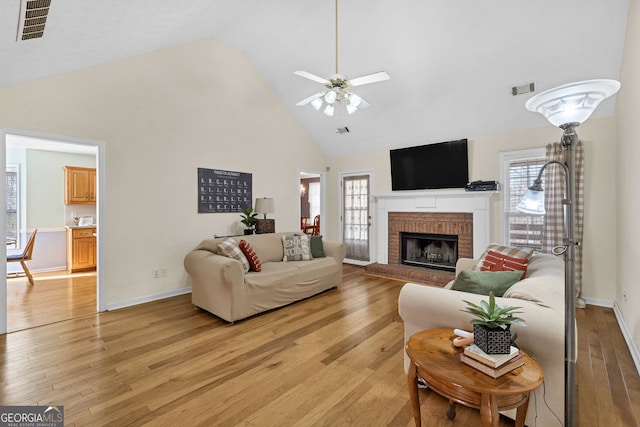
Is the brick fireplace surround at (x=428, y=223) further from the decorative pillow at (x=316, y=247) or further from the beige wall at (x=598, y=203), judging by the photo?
the decorative pillow at (x=316, y=247)

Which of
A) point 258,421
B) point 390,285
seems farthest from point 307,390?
point 390,285

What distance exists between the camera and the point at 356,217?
255 inches

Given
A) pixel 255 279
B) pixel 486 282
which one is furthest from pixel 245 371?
pixel 486 282

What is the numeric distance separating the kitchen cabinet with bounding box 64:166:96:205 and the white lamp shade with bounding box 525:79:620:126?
24.0ft

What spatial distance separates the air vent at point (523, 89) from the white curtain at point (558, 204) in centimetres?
85

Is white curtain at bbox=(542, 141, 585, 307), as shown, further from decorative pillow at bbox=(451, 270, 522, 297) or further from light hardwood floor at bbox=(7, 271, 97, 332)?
light hardwood floor at bbox=(7, 271, 97, 332)

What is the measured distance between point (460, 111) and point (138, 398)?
506 cm

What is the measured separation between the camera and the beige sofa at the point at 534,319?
59.1 inches

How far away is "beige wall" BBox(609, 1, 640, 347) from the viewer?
2415 mm

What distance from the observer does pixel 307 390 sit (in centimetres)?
203

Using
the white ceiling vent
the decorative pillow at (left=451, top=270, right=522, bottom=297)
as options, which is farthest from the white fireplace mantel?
the white ceiling vent

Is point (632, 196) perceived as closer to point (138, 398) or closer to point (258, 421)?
point (258, 421)

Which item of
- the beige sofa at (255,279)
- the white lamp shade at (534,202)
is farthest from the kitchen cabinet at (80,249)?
the white lamp shade at (534,202)

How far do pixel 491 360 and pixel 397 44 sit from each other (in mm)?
3869
